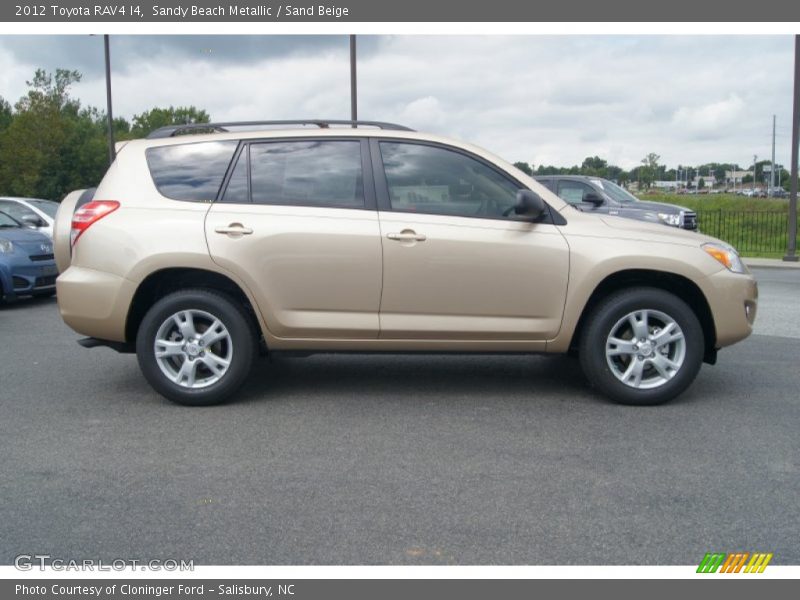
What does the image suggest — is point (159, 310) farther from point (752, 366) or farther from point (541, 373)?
point (752, 366)

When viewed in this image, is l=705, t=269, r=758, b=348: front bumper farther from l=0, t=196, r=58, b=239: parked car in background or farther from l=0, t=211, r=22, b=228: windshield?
l=0, t=211, r=22, b=228: windshield

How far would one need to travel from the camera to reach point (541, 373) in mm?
6570

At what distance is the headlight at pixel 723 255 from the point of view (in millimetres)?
5566

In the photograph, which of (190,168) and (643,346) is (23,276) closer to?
(190,168)

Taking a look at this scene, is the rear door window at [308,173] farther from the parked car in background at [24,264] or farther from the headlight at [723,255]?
the parked car in background at [24,264]

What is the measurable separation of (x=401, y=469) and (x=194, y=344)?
190cm

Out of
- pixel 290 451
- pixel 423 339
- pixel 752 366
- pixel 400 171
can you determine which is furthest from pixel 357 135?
pixel 752 366

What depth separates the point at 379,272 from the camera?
17.7 ft

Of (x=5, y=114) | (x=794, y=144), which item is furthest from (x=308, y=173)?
(x=5, y=114)

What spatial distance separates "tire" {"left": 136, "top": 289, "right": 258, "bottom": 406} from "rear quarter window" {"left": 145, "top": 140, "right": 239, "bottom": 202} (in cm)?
69

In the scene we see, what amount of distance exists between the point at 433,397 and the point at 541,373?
3.86ft

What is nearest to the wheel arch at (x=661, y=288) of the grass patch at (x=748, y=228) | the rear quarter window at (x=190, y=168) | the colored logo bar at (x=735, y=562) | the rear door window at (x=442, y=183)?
the rear door window at (x=442, y=183)

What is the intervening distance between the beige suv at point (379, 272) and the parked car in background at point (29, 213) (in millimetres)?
7397

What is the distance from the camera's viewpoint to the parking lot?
11.2 feet
